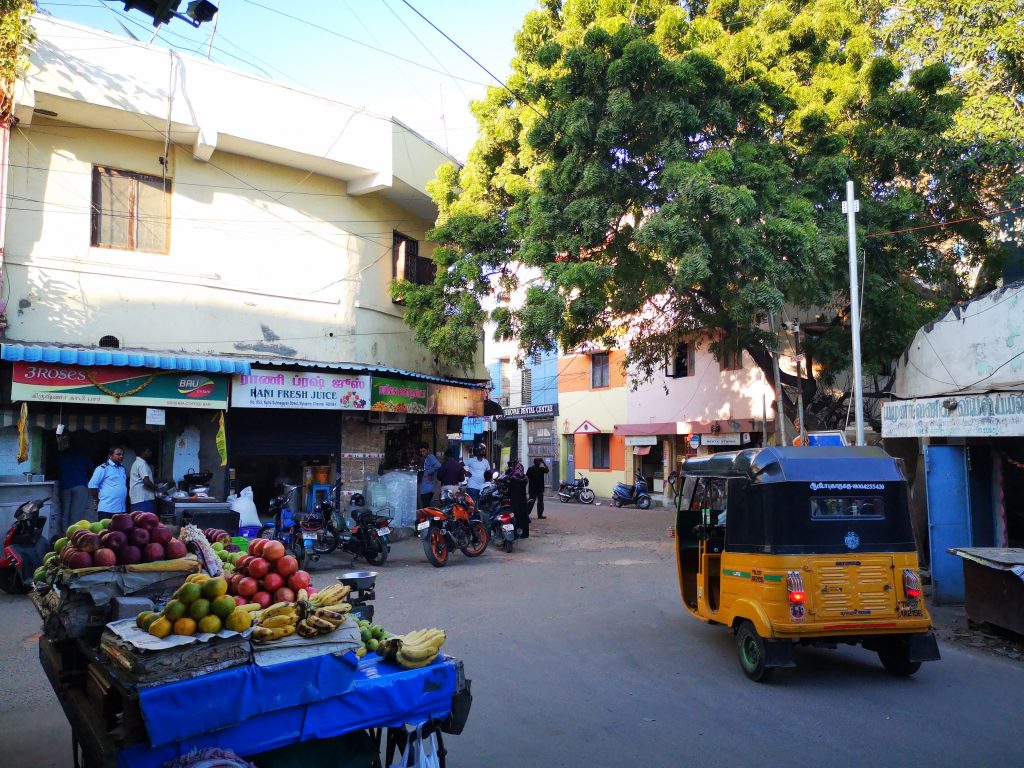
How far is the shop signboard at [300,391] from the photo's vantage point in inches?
504

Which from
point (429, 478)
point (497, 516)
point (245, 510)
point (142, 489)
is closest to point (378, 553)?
point (245, 510)

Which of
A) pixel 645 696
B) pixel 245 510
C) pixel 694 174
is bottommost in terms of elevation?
pixel 645 696

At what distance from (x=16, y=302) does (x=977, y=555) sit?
1321 centimetres

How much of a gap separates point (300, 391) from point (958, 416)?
10.3 metres

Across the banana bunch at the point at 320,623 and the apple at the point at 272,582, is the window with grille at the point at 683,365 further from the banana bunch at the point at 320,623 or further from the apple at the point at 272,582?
the banana bunch at the point at 320,623

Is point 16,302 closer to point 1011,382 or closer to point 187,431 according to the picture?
point 187,431

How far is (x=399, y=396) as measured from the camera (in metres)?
15.3

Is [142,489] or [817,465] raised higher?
[817,465]

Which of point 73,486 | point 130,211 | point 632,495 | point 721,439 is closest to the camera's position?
point 73,486

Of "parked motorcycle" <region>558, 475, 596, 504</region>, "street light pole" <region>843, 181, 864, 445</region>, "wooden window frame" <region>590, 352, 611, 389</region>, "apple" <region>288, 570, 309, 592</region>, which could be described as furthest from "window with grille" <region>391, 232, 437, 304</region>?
"wooden window frame" <region>590, 352, 611, 389</region>

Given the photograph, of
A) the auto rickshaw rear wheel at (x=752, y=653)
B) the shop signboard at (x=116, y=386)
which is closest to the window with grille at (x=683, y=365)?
the shop signboard at (x=116, y=386)

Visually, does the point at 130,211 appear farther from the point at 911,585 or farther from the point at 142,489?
the point at 911,585

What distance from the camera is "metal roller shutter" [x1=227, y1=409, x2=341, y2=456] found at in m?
13.7

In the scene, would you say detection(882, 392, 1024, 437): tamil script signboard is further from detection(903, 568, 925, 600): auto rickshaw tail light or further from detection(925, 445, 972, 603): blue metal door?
detection(903, 568, 925, 600): auto rickshaw tail light
